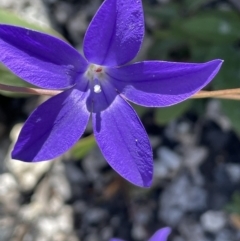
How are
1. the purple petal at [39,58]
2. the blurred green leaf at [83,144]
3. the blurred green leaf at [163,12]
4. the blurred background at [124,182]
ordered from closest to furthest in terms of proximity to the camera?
the purple petal at [39,58] → the blurred green leaf at [83,144] → the blurred green leaf at [163,12] → the blurred background at [124,182]

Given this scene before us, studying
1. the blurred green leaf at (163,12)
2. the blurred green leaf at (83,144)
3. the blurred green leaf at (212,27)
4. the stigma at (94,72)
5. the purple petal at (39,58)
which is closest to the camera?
the purple petal at (39,58)

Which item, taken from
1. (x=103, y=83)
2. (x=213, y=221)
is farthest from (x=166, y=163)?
(x=103, y=83)

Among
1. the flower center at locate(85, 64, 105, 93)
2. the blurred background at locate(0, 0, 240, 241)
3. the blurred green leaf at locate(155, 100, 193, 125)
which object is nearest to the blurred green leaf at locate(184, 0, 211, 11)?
the blurred background at locate(0, 0, 240, 241)

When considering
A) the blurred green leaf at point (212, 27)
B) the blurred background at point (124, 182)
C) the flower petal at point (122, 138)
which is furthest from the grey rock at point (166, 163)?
the flower petal at point (122, 138)

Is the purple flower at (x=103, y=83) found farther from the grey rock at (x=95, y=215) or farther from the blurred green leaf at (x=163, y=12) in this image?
the grey rock at (x=95, y=215)

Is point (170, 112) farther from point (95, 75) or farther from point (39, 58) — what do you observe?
point (39, 58)

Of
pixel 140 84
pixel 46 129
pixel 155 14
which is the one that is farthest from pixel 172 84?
pixel 155 14

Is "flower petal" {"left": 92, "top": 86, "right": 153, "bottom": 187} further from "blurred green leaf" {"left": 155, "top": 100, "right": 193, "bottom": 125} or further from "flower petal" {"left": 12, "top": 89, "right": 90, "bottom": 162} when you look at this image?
"blurred green leaf" {"left": 155, "top": 100, "right": 193, "bottom": 125}
